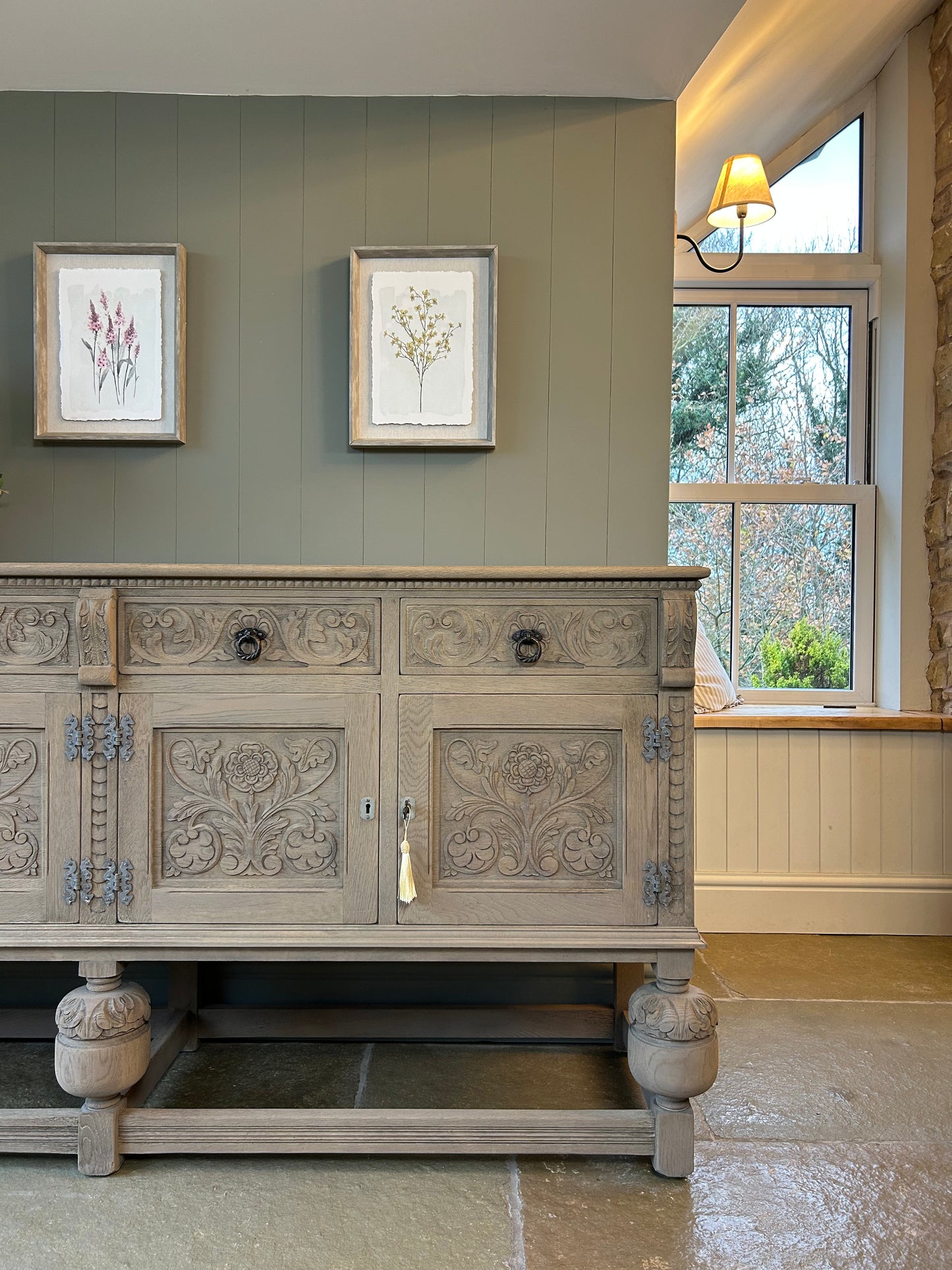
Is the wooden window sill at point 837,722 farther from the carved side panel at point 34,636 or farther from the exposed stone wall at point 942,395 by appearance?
the carved side panel at point 34,636

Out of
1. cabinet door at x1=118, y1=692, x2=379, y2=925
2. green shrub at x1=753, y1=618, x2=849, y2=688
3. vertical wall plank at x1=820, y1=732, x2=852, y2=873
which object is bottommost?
vertical wall plank at x1=820, y1=732, x2=852, y2=873

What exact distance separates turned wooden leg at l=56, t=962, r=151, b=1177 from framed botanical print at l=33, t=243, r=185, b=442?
1.22 meters

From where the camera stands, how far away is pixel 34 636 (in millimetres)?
1520

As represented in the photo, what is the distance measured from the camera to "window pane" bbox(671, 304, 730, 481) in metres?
3.17

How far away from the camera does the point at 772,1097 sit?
1781mm

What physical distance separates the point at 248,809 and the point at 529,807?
20.3 inches

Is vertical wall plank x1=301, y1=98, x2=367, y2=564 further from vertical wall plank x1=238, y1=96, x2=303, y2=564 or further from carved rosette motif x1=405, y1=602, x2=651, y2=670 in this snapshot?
carved rosette motif x1=405, y1=602, x2=651, y2=670

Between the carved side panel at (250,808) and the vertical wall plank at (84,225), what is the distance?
30.0 inches

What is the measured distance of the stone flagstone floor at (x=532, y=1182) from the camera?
131cm

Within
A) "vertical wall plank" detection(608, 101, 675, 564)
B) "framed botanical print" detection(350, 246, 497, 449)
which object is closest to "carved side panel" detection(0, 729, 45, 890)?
"framed botanical print" detection(350, 246, 497, 449)

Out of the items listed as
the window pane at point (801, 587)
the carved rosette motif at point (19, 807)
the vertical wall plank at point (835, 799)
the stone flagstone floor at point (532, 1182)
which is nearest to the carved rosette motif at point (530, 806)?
the stone flagstone floor at point (532, 1182)

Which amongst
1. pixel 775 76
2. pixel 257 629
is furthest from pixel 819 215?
pixel 257 629

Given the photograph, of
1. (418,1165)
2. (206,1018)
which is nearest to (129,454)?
(206,1018)

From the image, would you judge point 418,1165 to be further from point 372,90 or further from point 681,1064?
point 372,90
